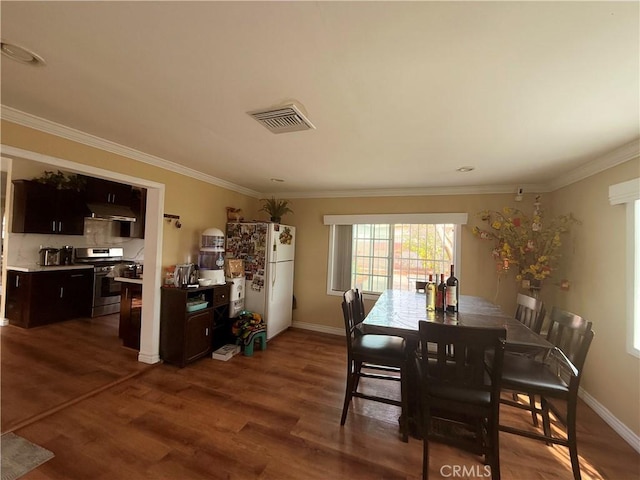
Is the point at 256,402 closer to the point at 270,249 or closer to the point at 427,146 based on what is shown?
the point at 270,249

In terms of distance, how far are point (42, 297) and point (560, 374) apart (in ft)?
20.7

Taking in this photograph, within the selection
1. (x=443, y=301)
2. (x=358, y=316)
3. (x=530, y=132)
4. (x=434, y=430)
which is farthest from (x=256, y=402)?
(x=530, y=132)

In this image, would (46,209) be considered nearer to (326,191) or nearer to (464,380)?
(326,191)

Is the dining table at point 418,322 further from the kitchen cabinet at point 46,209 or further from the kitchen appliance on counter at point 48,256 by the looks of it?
the kitchen appliance on counter at point 48,256

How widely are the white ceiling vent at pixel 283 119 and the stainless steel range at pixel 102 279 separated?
456 centimetres

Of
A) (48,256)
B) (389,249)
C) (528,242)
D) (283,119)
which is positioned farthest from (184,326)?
(528,242)

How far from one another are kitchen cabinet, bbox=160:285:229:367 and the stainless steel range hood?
265 centimetres

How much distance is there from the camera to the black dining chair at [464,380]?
4.83 ft

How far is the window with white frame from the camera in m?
2.04

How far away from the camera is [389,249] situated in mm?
4230

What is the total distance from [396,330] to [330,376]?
1.47m

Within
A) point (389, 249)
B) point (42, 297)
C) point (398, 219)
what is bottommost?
point (42, 297)

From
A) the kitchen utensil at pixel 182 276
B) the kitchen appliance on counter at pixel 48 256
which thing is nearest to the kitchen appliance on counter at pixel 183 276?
the kitchen utensil at pixel 182 276

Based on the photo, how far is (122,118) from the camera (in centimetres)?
195
